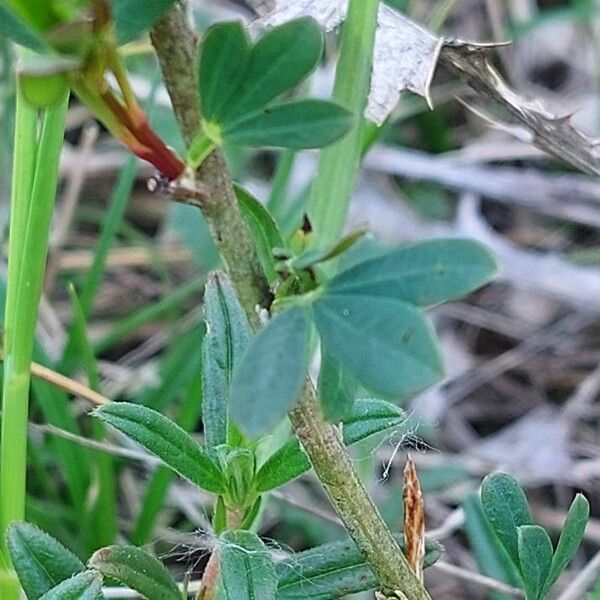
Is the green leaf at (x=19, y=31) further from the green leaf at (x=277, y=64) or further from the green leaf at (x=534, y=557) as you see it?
the green leaf at (x=534, y=557)

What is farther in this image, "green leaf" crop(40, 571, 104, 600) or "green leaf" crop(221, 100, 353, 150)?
"green leaf" crop(40, 571, 104, 600)

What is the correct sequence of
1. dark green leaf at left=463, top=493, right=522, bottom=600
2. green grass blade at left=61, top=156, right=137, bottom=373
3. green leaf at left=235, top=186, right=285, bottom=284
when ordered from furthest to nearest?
green grass blade at left=61, top=156, right=137, bottom=373, dark green leaf at left=463, top=493, right=522, bottom=600, green leaf at left=235, top=186, right=285, bottom=284

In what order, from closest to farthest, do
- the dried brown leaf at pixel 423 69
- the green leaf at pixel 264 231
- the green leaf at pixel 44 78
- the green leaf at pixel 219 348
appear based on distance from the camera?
the green leaf at pixel 44 78 → the green leaf at pixel 264 231 → the green leaf at pixel 219 348 → the dried brown leaf at pixel 423 69

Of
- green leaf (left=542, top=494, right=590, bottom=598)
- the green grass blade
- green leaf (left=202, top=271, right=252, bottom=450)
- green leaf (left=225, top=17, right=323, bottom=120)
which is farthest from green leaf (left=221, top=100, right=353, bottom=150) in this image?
the green grass blade

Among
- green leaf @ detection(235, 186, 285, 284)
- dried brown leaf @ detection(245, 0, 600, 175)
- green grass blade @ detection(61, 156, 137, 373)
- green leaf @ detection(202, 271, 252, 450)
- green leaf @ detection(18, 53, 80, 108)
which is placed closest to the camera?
green leaf @ detection(18, 53, 80, 108)

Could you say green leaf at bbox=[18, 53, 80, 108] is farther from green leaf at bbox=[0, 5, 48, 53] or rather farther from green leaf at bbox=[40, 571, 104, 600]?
green leaf at bbox=[40, 571, 104, 600]

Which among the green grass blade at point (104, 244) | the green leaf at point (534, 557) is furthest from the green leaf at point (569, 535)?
the green grass blade at point (104, 244)

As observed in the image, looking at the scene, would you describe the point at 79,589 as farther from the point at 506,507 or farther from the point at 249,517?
the point at 506,507
